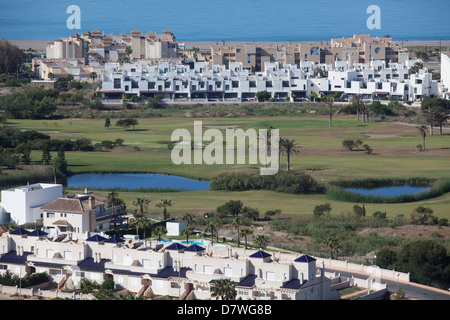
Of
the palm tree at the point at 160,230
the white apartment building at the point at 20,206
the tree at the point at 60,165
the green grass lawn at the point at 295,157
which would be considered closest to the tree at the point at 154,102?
the green grass lawn at the point at 295,157

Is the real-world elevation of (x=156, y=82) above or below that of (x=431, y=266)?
above

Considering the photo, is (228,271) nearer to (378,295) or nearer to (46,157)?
(378,295)

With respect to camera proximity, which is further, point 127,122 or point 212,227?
point 127,122

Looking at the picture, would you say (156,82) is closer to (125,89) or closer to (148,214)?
(125,89)

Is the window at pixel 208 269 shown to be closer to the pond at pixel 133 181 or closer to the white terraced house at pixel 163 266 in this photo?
the white terraced house at pixel 163 266

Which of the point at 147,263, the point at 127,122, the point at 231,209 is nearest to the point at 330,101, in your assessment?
the point at 127,122

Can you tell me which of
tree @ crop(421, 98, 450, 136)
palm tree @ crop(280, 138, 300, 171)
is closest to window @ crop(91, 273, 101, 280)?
palm tree @ crop(280, 138, 300, 171)

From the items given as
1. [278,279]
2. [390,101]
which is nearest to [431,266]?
[278,279]
